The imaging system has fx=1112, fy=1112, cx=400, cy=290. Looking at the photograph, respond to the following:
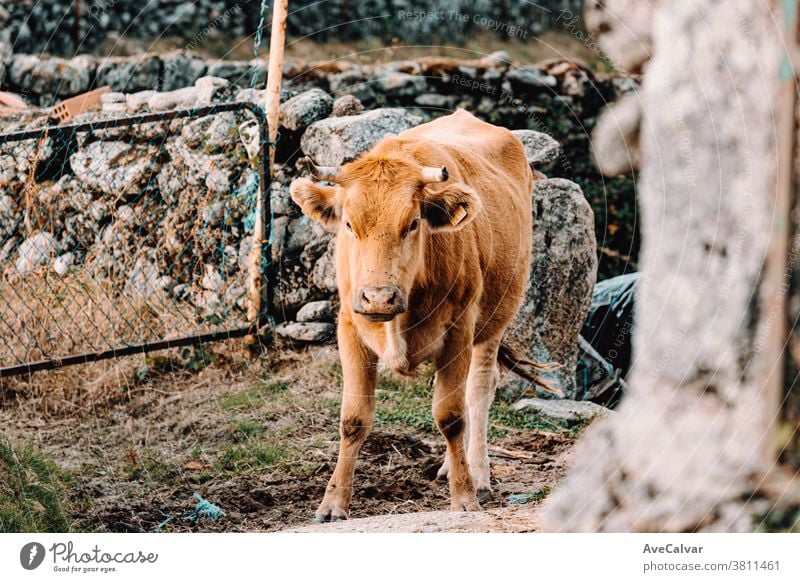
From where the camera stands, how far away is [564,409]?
24.0 feet

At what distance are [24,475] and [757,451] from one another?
363 centimetres

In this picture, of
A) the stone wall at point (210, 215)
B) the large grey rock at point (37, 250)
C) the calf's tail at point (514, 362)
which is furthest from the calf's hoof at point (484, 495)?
the large grey rock at point (37, 250)

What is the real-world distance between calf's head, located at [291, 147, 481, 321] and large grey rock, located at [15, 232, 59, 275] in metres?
3.05

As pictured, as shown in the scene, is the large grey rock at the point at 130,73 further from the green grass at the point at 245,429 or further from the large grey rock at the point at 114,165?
the green grass at the point at 245,429

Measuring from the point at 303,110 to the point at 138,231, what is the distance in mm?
1443

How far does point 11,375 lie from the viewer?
691cm

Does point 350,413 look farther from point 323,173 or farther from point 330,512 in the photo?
point 323,173

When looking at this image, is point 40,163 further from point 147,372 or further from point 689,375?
point 689,375

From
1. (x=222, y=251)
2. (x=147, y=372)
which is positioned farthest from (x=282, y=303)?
(x=147, y=372)

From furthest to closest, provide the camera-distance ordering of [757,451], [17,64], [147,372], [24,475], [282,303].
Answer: [17,64] → [282,303] → [147,372] → [24,475] → [757,451]

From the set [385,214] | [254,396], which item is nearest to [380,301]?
[385,214]

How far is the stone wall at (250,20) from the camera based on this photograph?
773 centimetres

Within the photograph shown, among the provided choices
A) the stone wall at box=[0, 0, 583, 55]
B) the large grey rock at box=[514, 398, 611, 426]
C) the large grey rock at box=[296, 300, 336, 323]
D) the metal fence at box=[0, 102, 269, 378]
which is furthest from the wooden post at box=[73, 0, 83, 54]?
the large grey rock at box=[514, 398, 611, 426]

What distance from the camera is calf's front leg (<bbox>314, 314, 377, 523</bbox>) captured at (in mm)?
5484
